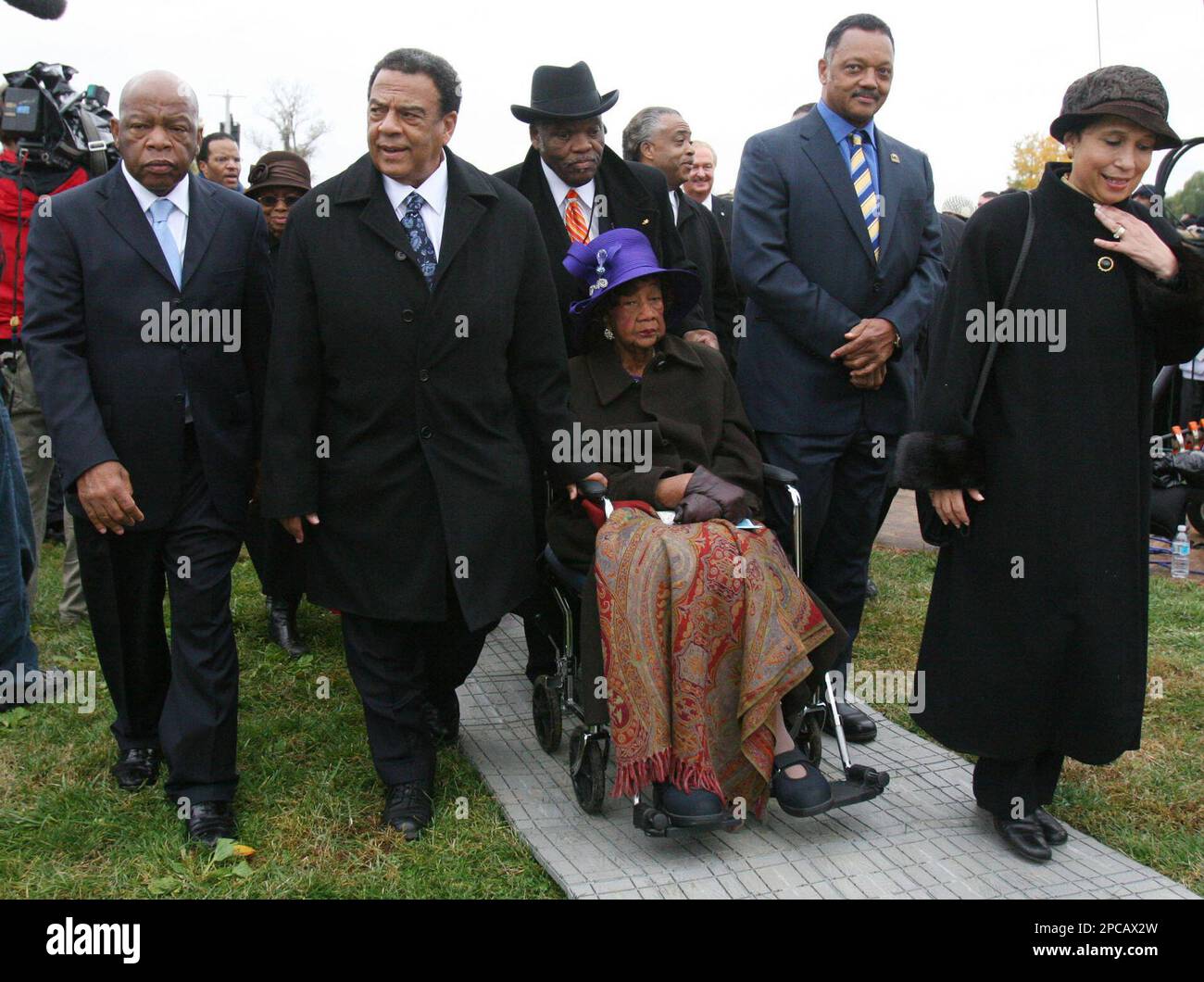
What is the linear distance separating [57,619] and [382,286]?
3.59 m

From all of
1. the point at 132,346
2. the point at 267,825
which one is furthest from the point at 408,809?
the point at 132,346

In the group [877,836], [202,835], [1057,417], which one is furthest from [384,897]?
[1057,417]

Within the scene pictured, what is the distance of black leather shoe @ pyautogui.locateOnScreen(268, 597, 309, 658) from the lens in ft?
19.6

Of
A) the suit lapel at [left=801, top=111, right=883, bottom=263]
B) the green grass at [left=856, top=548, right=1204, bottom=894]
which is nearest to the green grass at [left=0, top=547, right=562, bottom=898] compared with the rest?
the green grass at [left=856, top=548, right=1204, bottom=894]

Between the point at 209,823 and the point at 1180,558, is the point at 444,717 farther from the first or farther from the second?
the point at 1180,558

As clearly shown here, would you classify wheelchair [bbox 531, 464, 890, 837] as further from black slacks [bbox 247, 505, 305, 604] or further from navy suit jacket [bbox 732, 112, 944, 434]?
black slacks [bbox 247, 505, 305, 604]

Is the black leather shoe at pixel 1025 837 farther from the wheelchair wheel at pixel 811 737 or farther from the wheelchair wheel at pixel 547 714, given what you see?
the wheelchair wheel at pixel 547 714

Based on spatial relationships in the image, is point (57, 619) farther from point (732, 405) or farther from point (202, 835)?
point (732, 405)

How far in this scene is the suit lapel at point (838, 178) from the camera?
15.6 feet

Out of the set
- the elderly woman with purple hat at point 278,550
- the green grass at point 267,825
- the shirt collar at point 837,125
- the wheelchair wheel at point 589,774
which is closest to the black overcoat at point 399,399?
the wheelchair wheel at point 589,774

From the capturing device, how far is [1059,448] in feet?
12.3

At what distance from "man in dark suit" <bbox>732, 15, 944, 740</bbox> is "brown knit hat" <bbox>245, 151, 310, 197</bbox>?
2.33 m

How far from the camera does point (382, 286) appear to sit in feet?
12.8

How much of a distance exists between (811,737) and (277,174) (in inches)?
146
